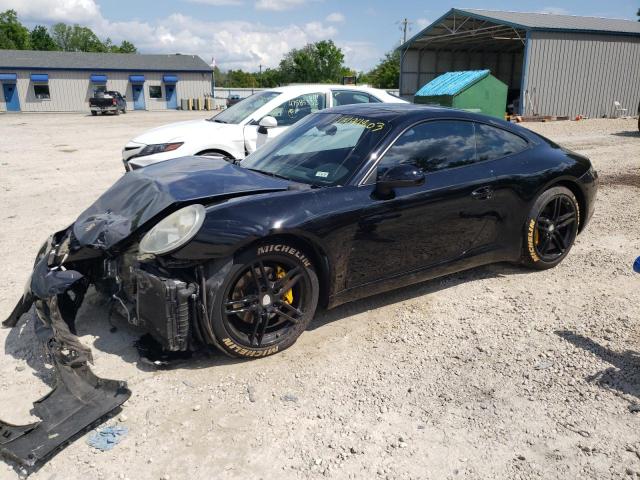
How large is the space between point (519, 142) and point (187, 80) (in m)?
48.0

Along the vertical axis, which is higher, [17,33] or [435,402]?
[17,33]

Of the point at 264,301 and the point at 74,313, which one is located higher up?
the point at 264,301

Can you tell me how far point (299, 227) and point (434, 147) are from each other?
56.7 inches

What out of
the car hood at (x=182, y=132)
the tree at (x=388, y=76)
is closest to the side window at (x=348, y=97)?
the car hood at (x=182, y=132)

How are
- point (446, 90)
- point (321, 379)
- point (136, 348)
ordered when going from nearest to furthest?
point (321, 379)
point (136, 348)
point (446, 90)

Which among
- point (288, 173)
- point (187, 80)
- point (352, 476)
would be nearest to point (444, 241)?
point (288, 173)

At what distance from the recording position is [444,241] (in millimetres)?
4027

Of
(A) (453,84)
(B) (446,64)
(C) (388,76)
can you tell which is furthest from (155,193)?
(C) (388,76)

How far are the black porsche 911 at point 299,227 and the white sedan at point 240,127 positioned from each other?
2840 millimetres

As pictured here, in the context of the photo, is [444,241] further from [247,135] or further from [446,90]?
[446,90]

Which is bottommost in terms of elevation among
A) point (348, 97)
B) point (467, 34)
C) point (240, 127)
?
point (240, 127)

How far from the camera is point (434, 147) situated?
13.4 feet

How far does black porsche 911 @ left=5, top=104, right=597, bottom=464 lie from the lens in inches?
120

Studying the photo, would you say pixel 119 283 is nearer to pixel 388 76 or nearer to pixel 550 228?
pixel 550 228
